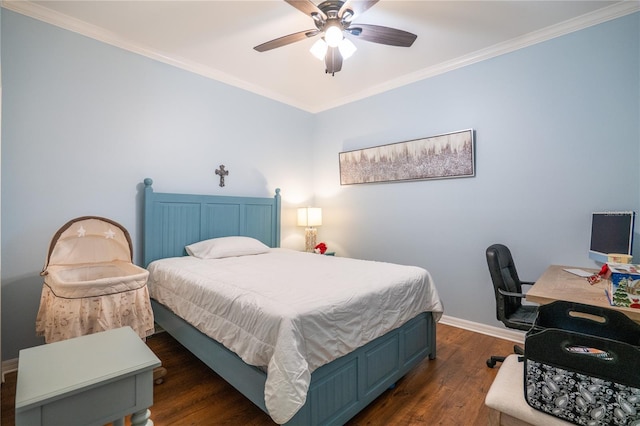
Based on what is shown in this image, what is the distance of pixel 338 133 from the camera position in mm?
4207

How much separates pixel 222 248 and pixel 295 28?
2.17 meters

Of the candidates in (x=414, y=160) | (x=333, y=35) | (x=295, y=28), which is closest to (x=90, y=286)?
(x=333, y=35)

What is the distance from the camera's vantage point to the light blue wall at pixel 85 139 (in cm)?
221

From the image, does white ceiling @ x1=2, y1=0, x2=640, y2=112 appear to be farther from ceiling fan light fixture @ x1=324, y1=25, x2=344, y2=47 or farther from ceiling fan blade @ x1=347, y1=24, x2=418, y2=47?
ceiling fan light fixture @ x1=324, y1=25, x2=344, y2=47

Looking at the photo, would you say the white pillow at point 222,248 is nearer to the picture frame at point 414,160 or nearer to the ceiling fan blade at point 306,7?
the picture frame at point 414,160

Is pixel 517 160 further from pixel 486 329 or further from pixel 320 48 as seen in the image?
pixel 320 48

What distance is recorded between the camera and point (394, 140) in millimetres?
3574

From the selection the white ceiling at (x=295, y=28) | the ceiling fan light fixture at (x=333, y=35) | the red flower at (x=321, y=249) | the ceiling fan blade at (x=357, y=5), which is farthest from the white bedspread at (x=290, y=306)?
the white ceiling at (x=295, y=28)

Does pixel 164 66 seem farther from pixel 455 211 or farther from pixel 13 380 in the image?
pixel 455 211

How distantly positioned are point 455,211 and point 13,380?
4.01m

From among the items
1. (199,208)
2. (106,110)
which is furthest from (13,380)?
(106,110)

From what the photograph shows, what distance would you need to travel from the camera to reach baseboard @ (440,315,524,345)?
2705 millimetres

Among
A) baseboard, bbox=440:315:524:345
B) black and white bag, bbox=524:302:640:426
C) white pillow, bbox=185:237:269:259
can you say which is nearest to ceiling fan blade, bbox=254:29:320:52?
white pillow, bbox=185:237:269:259

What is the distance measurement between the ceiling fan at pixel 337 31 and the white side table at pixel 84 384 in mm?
2044
